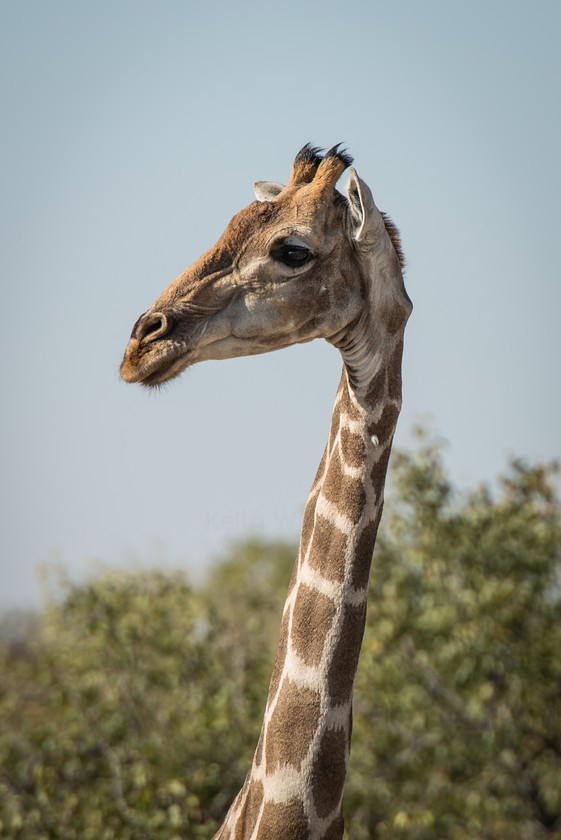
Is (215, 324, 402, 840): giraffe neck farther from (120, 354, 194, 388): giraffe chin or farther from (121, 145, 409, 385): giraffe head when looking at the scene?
(120, 354, 194, 388): giraffe chin

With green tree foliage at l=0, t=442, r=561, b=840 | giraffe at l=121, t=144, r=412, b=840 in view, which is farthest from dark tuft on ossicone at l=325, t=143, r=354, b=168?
green tree foliage at l=0, t=442, r=561, b=840

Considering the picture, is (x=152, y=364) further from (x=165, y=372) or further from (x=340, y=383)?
(x=340, y=383)

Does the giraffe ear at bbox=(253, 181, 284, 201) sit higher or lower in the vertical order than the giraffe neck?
higher

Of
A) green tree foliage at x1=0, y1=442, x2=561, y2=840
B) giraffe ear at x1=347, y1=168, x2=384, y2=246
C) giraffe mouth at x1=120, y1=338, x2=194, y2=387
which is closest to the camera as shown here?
giraffe mouth at x1=120, y1=338, x2=194, y2=387

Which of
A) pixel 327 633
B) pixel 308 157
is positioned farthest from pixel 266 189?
pixel 327 633

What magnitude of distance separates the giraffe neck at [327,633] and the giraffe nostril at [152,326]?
787 mm

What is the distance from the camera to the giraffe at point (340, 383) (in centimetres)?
308

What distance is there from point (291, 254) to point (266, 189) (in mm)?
995

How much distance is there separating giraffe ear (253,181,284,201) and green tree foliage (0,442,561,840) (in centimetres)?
336

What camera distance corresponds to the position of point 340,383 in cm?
364

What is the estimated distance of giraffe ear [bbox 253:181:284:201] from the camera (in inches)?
166

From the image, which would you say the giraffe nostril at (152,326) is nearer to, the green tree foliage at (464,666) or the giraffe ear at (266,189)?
the giraffe ear at (266,189)

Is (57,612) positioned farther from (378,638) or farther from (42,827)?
(378,638)

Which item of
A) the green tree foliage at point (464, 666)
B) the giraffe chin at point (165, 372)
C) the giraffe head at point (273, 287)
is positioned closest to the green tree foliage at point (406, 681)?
the green tree foliage at point (464, 666)
